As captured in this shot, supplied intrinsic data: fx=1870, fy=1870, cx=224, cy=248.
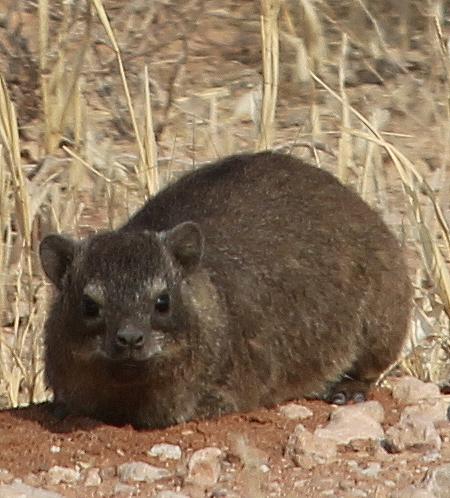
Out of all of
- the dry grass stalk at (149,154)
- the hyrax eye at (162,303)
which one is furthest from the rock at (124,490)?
the dry grass stalk at (149,154)

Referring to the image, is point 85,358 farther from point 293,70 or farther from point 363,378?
point 293,70

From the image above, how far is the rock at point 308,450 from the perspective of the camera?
20.4ft

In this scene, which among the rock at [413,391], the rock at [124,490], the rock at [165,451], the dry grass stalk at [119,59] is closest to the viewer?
the rock at [124,490]

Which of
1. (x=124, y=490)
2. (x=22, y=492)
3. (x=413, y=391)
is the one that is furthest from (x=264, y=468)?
(x=413, y=391)

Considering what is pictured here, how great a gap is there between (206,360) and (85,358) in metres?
0.48

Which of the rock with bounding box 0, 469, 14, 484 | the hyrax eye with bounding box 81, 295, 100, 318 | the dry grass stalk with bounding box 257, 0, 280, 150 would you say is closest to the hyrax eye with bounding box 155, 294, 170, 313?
the hyrax eye with bounding box 81, 295, 100, 318

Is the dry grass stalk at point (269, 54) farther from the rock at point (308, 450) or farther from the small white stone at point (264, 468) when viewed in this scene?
the small white stone at point (264, 468)

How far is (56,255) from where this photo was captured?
22.4 feet

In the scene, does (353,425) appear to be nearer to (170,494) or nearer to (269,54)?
(170,494)

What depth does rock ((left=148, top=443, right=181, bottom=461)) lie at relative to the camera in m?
6.35

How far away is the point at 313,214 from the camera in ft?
24.8

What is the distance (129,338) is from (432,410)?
128cm

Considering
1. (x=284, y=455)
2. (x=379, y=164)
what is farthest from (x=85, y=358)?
(x=379, y=164)

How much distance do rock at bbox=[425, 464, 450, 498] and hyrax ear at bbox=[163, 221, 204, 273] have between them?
1.37 m
